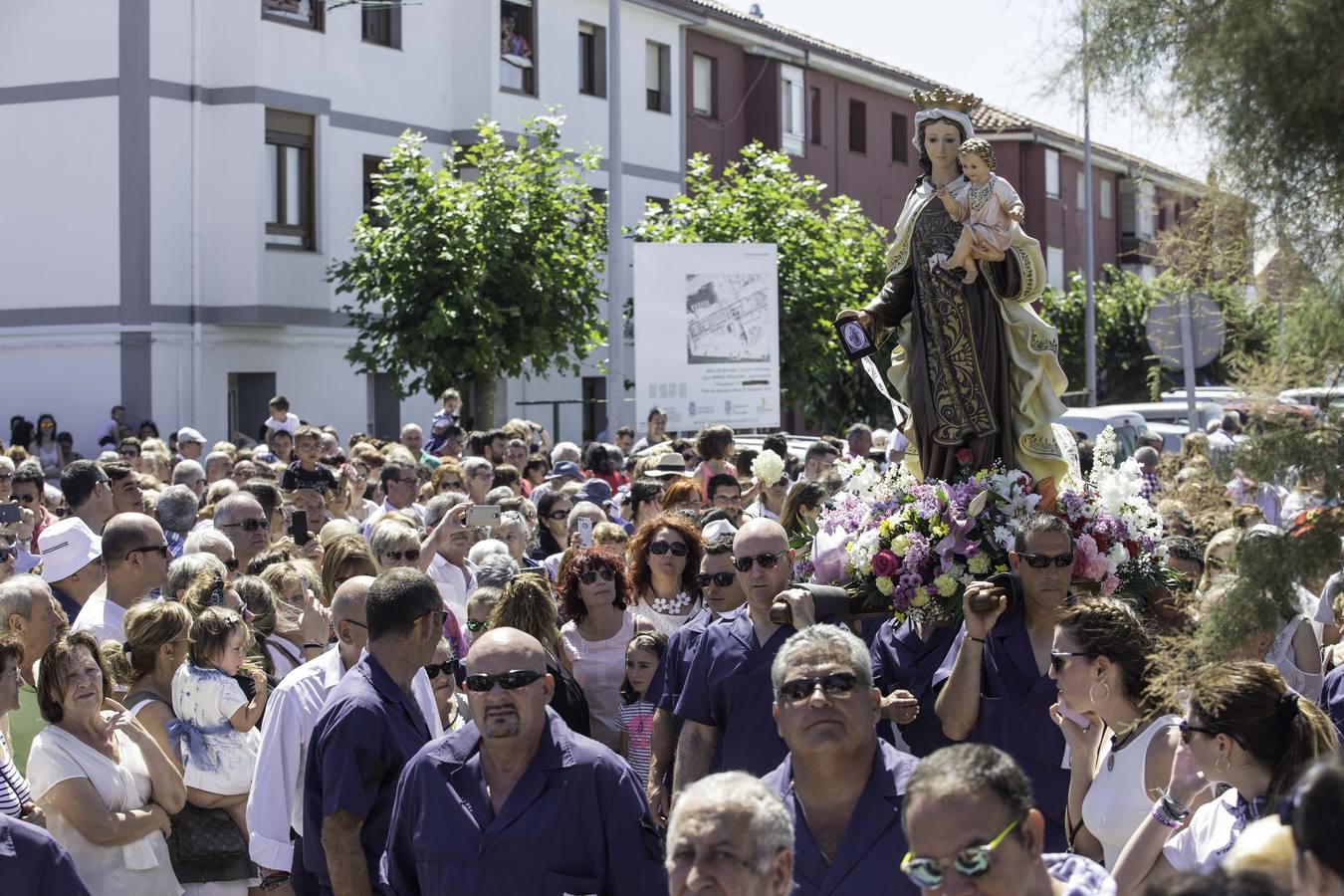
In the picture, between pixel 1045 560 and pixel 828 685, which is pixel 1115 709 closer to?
pixel 1045 560

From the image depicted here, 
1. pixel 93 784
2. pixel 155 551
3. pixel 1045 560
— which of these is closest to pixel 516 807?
pixel 93 784

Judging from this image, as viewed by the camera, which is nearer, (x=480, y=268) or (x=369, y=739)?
(x=369, y=739)

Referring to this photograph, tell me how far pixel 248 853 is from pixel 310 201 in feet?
72.3

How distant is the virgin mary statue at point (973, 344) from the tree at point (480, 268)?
16390 millimetres

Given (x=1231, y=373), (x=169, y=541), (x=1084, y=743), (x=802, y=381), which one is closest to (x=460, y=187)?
(x=802, y=381)

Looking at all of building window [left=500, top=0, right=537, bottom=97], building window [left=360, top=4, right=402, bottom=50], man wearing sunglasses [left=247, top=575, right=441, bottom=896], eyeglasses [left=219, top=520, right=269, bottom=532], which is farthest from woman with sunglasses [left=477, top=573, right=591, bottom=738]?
building window [left=500, top=0, right=537, bottom=97]

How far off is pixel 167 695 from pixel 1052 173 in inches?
1709

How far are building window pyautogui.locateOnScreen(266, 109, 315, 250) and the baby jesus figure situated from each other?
69.9 ft

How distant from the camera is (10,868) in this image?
175 inches

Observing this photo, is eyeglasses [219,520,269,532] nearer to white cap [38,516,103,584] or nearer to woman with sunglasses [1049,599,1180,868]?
white cap [38,516,103,584]

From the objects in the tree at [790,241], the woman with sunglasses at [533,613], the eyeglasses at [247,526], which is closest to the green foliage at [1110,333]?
the tree at [790,241]

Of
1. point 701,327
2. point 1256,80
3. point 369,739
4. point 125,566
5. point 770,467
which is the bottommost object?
point 369,739

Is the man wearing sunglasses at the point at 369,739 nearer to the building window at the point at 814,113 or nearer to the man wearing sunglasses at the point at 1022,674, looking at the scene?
the man wearing sunglasses at the point at 1022,674

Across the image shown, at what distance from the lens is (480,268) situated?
23.1 metres
